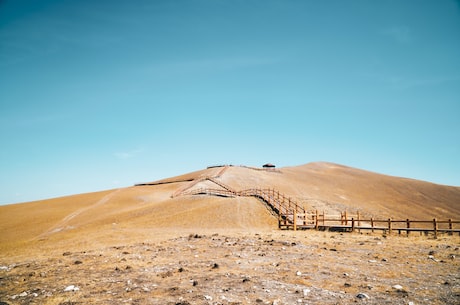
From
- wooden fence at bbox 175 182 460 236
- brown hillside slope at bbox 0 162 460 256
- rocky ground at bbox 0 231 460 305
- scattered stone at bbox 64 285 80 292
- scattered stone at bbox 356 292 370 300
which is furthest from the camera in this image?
brown hillside slope at bbox 0 162 460 256

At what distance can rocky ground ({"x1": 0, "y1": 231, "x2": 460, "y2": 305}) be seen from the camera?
9461 millimetres

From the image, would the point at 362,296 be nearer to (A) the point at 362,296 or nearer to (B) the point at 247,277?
(A) the point at 362,296

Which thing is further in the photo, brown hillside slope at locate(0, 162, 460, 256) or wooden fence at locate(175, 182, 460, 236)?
brown hillside slope at locate(0, 162, 460, 256)

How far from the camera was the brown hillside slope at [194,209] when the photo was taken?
3544 cm

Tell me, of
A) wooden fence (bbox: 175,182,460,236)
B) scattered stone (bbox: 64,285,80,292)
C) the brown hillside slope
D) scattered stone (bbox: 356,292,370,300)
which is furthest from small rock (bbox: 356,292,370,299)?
the brown hillside slope

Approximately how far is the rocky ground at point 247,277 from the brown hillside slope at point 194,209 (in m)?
12.2

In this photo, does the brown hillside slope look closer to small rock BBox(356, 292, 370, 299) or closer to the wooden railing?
the wooden railing

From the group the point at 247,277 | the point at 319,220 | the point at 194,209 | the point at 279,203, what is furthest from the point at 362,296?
the point at 194,209

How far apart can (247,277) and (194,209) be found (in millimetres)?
34882

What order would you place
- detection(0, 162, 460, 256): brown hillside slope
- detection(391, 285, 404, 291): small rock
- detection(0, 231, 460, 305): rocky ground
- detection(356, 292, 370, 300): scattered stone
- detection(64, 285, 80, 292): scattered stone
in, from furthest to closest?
detection(0, 162, 460, 256): brown hillside slope → detection(64, 285, 80, 292): scattered stone → detection(391, 285, 404, 291): small rock → detection(0, 231, 460, 305): rocky ground → detection(356, 292, 370, 300): scattered stone

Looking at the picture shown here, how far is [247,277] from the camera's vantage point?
468 inches

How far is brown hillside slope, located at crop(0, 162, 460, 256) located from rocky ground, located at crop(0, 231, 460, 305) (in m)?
12.2

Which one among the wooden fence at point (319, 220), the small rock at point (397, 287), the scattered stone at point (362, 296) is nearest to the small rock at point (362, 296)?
the scattered stone at point (362, 296)

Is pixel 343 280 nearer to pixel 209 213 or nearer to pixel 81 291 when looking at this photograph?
pixel 81 291
